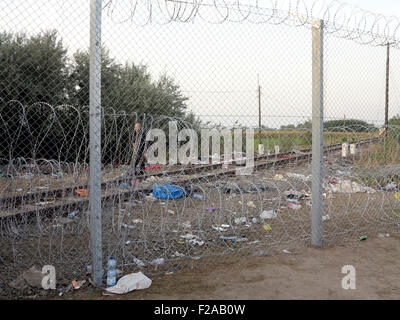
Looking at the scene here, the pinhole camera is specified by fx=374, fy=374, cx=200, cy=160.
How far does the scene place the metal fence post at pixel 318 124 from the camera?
4590mm

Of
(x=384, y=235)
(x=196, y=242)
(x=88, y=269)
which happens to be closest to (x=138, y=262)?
(x=88, y=269)

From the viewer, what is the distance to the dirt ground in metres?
3.23

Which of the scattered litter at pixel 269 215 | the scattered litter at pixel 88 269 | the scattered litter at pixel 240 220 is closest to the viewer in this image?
the scattered litter at pixel 88 269

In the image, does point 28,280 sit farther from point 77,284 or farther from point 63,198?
point 63,198

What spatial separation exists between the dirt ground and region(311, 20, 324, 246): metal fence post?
415mm

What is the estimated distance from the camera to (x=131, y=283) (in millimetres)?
3258

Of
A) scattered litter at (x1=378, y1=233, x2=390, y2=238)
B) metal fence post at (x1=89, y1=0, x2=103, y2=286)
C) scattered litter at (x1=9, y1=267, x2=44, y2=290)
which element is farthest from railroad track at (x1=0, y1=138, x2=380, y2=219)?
scattered litter at (x1=378, y1=233, x2=390, y2=238)

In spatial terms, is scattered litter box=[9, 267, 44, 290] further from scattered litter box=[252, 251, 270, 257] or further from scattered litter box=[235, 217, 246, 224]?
scattered litter box=[235, 217, 246, 224]

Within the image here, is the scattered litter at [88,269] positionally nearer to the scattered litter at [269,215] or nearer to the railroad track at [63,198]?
the railroad track at [63,198]

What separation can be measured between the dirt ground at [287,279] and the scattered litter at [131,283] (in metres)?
0.05

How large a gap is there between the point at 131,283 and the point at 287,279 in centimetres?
148

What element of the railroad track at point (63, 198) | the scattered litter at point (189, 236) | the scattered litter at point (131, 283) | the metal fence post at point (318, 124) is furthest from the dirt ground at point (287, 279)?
the railroad track at point (63, 198)
